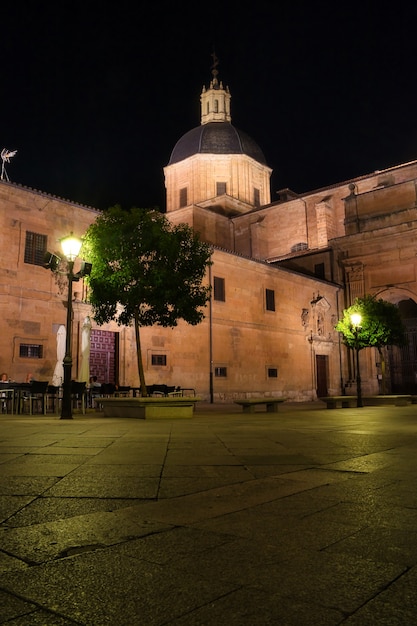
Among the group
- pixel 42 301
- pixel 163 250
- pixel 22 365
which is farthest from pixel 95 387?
pixel 163 250

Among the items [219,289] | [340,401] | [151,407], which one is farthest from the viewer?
[219,289]

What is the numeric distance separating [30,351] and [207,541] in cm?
1681

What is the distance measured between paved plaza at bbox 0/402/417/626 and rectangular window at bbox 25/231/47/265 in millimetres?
14779

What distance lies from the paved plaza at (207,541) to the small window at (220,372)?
61.5 ft

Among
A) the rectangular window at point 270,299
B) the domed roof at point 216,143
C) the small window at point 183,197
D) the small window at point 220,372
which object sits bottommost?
the small window at point 220,372

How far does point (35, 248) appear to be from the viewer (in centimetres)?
1881

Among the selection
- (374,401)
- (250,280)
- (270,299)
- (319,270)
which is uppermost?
(319,270)

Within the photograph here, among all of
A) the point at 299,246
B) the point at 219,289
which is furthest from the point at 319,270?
the point at 219,289

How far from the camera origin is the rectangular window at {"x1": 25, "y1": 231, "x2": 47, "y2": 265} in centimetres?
1852

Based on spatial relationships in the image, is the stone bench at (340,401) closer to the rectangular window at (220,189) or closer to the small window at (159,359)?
the small window at (159,359)

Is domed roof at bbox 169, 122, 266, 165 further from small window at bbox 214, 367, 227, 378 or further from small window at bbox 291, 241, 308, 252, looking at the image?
small window at bbox 214, 367, 227, 378

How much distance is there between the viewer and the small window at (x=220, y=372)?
23.7 m

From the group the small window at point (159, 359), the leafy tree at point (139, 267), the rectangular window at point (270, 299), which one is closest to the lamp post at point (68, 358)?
the leafy tree at point (139, 267)

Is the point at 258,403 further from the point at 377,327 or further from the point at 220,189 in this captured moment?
the point at 220,189
